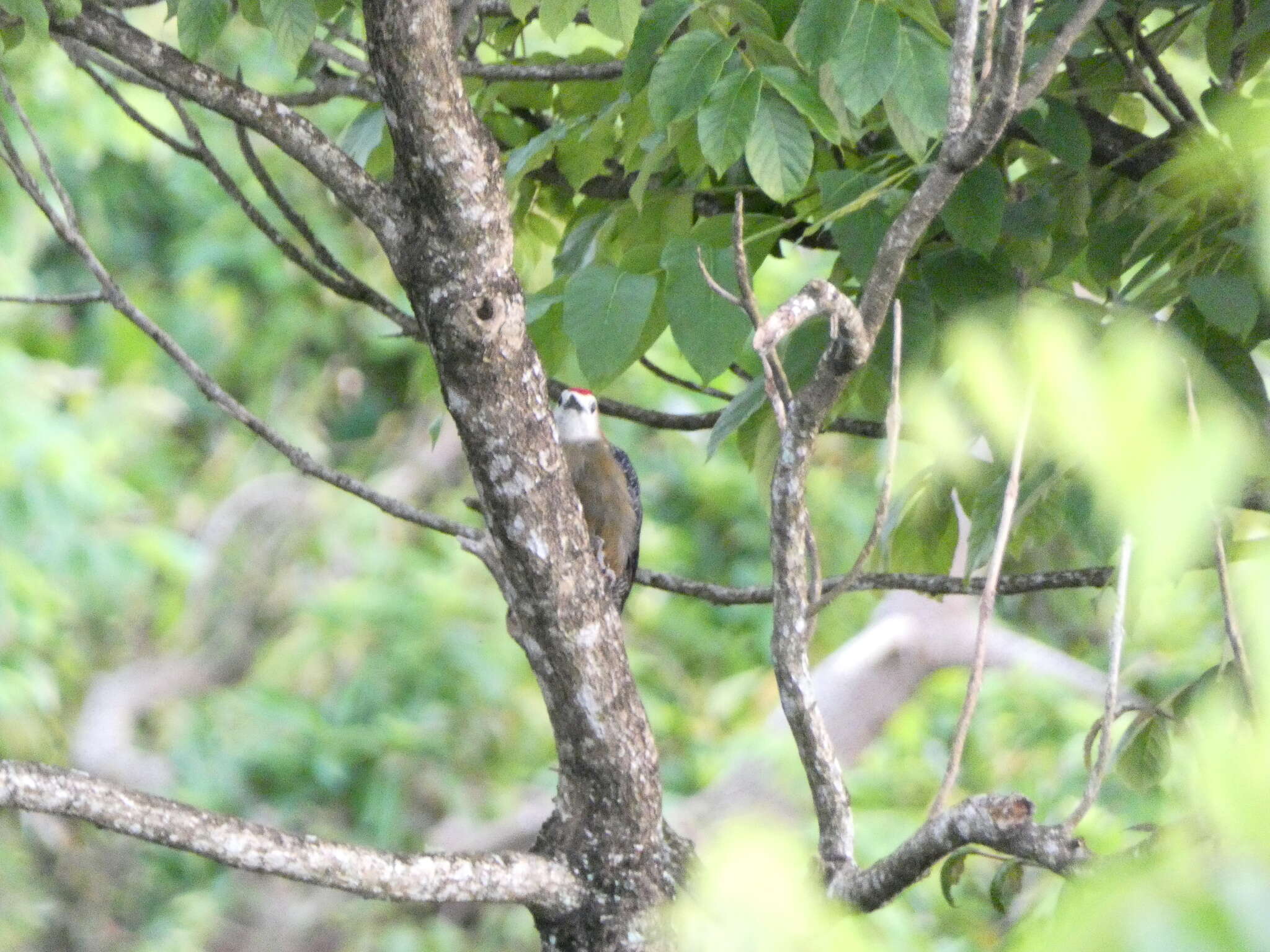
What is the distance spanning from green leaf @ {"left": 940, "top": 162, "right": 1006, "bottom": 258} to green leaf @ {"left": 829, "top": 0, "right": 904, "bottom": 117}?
0.21 meters

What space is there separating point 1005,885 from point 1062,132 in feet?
3.03

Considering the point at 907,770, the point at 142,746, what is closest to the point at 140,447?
the point at 142,746

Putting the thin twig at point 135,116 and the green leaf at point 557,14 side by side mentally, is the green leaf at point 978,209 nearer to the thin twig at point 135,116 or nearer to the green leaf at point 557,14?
the green leaf at point 557,14

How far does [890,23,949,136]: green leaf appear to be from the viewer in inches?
59.6

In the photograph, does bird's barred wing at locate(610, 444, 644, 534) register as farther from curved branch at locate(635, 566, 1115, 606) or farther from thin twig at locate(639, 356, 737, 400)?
curved branch at locate(635, 566, 1115, 606)

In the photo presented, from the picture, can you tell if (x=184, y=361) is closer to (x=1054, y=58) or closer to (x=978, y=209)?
(x=978, y=209)

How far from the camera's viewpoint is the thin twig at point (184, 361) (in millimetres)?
1808

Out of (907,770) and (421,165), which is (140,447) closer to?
(907,770)

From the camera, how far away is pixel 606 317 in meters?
1.68

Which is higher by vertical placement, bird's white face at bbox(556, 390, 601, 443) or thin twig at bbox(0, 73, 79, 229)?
bird's white face at bbox(556, 390, 601, 443)

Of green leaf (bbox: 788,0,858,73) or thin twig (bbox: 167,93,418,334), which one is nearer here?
green leaf (bbox: 788,0,858,73)

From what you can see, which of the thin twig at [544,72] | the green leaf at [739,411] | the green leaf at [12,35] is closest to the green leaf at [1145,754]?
the green leaf at [739,411]

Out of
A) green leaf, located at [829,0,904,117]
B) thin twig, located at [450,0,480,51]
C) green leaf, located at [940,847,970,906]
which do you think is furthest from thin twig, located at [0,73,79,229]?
green leaf, located at [940,847,970,906]

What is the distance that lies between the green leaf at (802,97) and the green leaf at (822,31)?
6 centimetres
